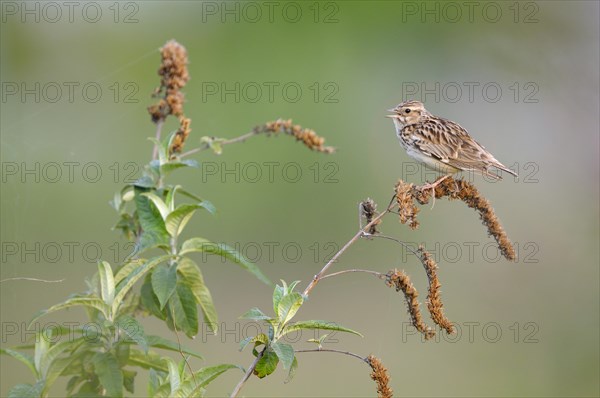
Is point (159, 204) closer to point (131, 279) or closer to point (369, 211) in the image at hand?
point (131, 279)

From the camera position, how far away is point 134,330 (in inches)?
A: 107

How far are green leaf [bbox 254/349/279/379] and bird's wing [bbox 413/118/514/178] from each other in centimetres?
204

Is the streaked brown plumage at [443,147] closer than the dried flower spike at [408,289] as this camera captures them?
No

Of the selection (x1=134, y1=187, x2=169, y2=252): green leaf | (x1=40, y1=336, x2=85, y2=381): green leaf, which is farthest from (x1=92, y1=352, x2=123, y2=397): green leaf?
(x1=134, y1=187, x2=169, y2=252): green leaf

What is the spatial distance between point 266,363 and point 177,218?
2.48 ft

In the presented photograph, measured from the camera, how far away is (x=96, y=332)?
9.48 ft

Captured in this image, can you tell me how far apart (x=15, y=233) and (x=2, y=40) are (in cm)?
440

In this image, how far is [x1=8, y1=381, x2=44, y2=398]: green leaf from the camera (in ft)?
9.11

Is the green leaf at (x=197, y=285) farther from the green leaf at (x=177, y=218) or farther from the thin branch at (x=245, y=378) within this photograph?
the thin branch at (x=245, y=378)

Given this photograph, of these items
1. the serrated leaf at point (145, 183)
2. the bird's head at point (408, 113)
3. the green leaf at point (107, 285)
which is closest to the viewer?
the green leaf at point (107, 285)

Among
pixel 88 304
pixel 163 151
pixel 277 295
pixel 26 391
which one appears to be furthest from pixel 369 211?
pixel 26 391

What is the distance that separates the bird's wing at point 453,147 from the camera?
4402mm

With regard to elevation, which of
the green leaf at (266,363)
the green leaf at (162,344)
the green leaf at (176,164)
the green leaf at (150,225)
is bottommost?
the green leaf at (266,363)

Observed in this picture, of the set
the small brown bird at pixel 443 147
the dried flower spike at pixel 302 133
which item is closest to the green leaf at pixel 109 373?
the dried flower spike at pixel 302 133
